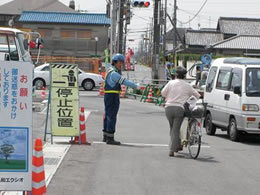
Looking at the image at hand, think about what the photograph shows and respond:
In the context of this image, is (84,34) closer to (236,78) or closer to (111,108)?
(236,78)

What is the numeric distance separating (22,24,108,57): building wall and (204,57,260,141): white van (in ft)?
150

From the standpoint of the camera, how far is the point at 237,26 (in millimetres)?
83062

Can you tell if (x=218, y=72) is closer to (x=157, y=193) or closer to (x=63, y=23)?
(x=157, y=193)

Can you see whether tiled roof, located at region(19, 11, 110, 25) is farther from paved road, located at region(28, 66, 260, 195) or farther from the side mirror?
paved road, located at region(28, 66, 260, 195)

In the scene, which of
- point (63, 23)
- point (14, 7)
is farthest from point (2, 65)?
point (14, 7)

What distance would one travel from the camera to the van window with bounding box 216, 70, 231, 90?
16.3m

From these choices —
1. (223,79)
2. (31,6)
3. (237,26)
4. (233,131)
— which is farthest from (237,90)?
(237,26)

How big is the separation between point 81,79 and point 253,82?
973 inches

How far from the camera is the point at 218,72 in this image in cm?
1698

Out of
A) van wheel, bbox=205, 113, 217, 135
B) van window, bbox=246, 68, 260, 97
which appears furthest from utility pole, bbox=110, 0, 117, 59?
van window, bbox=246, 68, 260, 97

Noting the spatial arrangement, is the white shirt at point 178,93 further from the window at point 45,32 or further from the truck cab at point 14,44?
the window at point 45,32

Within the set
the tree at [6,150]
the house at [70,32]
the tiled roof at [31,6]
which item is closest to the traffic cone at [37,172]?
the tree at [6,150]

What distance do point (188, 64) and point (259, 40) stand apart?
981 centimetres

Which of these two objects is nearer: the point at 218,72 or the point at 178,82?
the point at 178,82
